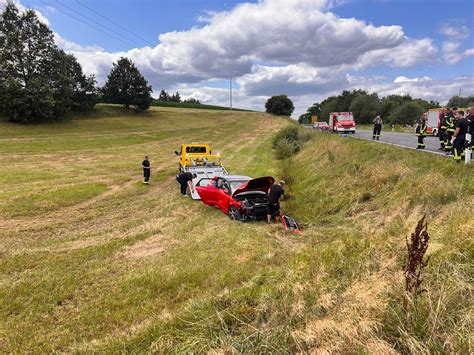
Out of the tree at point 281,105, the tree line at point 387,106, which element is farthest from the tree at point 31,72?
the tree line at point 387,106

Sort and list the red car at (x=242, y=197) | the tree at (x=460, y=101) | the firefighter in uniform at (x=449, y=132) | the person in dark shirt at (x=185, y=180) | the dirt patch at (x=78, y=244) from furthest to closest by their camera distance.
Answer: the tree at (x=460, y=101)
the person in dark shirt at (x=185, y=180)
the firefighter in uniform at (x=449, y=132)
the red car at (x=242, y=197)
the dirt patch at (x=78, y=244)

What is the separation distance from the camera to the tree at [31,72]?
4275 cm

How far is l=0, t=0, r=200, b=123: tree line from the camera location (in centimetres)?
4284

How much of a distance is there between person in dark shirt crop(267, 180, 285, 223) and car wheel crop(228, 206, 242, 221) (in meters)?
1.04

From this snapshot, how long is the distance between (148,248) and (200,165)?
8.58m

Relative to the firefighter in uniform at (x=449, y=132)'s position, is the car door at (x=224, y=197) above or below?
below

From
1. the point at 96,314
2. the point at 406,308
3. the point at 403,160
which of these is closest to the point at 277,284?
the point at 406,308

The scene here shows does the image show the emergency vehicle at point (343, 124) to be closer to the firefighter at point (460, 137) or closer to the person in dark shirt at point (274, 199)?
the firefighter at point (460, 137)

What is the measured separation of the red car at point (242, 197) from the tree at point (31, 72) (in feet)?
134

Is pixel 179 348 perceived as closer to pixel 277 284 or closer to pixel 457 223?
pixel 277 284

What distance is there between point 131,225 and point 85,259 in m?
2.76

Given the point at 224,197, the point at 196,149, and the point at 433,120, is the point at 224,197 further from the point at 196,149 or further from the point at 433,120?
the point at 433,120

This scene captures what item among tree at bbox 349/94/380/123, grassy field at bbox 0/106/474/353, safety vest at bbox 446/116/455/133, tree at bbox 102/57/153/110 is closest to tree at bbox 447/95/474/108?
tree at bbox 349/94/380/123

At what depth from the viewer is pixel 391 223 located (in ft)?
26.7
